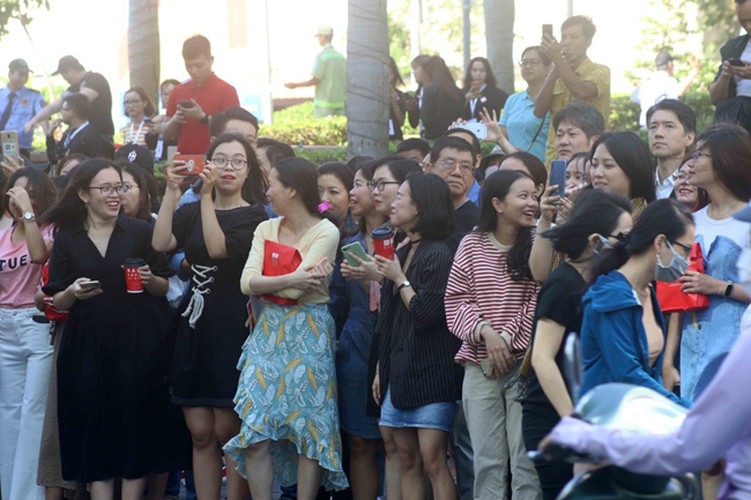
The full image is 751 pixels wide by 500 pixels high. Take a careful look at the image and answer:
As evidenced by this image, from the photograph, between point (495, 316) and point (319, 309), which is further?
point (319, 309)

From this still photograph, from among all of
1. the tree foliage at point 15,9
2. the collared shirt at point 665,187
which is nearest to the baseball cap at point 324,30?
the tree foliage at point 15,9

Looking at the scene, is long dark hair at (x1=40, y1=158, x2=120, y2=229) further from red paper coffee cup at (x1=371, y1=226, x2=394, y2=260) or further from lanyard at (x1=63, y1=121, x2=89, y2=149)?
lanyard at (x1=63, y1=121, x2=89, y2=149)

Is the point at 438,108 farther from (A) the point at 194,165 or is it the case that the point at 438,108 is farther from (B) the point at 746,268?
(B) the point at 746,268

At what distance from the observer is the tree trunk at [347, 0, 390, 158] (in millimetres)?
11133

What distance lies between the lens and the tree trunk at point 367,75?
11.1m

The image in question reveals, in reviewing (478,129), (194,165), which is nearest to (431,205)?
(194,165)

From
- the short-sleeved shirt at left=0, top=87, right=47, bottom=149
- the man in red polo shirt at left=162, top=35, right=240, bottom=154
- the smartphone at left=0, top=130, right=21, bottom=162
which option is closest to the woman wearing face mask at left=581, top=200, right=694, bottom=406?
the man in red polo shirt at left=162, top=35, right=240, bottom=154

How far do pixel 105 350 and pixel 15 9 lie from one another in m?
8.86

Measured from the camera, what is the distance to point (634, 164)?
6.56 m

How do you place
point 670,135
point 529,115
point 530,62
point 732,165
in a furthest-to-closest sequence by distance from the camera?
point 530,62 → point 529,115 → point 670,135 → point 732,165

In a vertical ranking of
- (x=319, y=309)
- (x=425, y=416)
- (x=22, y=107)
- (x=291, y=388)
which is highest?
(x=22, y=107)

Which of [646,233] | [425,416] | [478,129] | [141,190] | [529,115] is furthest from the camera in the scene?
[529,115]

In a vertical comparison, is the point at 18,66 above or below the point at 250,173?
above

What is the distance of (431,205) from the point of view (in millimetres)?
6926
